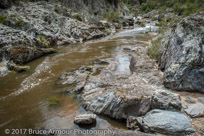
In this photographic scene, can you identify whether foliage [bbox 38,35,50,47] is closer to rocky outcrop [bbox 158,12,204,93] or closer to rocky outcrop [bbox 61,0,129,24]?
rocky outcrop [bbox 158,12,204,93]

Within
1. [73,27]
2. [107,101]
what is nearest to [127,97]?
[107,101]

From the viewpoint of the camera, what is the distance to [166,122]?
4.90m

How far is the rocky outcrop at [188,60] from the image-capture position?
7.06 metres

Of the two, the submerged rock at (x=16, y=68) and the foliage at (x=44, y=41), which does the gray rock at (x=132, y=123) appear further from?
the foliage at (x=44, y=41)

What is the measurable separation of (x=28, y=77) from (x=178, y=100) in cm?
934

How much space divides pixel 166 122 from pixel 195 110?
4.78 ft

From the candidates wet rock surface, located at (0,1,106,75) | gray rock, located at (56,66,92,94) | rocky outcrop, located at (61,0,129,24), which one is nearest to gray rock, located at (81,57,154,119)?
gray rock, located at (56,66,92,94)

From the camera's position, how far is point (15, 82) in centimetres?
980

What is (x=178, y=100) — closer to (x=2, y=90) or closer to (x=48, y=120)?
(x=48, y=120)

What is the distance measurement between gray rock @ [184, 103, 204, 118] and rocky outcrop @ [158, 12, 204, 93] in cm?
150

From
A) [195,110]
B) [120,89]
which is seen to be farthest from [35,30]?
[195,110]

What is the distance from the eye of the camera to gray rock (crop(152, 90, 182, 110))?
18.2 feet

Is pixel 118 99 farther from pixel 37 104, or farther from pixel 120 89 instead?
pixel 37 104

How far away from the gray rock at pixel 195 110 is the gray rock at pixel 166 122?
39 cm
